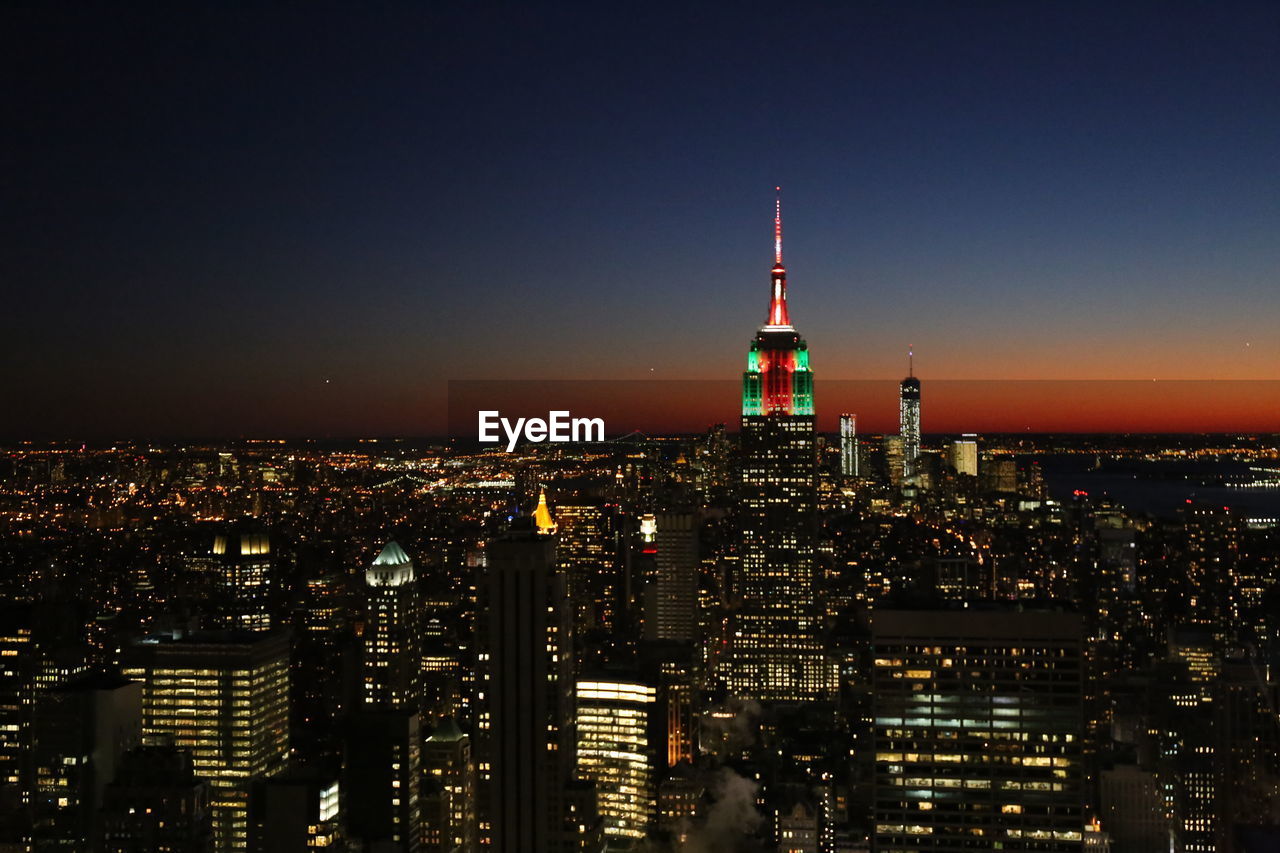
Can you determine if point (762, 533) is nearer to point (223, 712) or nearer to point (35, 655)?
point (223, 712)

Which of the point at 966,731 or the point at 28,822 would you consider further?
the point at 28,822

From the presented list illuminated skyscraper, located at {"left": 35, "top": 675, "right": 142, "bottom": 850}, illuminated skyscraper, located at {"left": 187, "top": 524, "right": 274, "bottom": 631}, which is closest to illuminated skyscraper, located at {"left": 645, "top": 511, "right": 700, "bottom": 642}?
illuminated skyscraper, located at {"left": 187, "top": 524, "right": 274, "bottom": 631}

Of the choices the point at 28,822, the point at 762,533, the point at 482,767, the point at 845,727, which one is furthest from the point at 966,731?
the point at 762,533

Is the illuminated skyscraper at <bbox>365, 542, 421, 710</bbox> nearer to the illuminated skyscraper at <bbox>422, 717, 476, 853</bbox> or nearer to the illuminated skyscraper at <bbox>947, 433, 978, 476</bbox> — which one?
the illuminated skyscraper at <bbox>422, 717, 476, 853</bbox>

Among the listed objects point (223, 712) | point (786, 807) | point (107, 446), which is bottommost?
point (786, 807)

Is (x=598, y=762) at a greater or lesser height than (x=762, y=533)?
lesser

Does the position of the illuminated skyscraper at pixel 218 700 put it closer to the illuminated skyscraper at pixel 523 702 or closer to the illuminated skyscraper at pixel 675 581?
the illuminated skyscraper at pixel 523 702

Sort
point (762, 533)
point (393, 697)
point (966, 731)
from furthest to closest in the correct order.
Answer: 1. point (762, 533)
2. point (393, 697)
3. point (966, 731)

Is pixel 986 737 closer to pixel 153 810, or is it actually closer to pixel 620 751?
pixel 620 751
